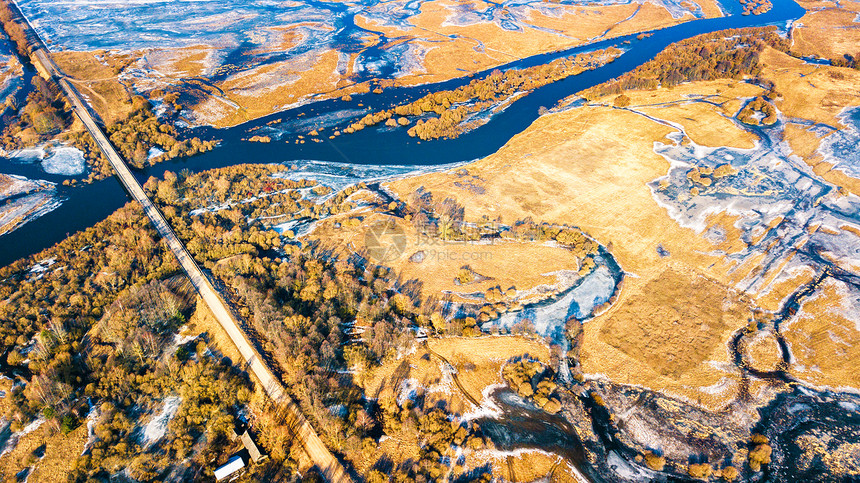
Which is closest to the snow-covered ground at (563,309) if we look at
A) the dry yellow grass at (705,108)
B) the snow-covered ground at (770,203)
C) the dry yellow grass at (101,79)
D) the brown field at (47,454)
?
the snow-covered ground at (770,203)

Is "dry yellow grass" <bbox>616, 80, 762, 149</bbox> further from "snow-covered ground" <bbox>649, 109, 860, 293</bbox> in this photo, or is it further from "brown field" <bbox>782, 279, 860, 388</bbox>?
"brown field" <bbox>782, 279, 860, 388</bbox>

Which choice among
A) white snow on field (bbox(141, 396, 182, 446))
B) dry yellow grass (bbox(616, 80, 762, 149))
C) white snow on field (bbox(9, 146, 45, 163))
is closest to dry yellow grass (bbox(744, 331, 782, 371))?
dry yellow grass (bbox(616, 80, 762, 149))

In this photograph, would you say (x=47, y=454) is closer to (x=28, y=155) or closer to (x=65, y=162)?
(x=65, y=162)

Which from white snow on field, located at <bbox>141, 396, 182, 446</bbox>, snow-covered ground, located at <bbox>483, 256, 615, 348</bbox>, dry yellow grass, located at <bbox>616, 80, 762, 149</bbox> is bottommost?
dry yellow grass, located at <bbox>616, 80, 762, 149</bbox>

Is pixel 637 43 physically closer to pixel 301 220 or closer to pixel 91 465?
pixel 301 220

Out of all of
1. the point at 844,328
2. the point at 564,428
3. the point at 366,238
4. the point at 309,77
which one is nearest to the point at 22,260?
the point at 366,238

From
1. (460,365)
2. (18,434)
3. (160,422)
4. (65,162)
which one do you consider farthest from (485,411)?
(65,162)
